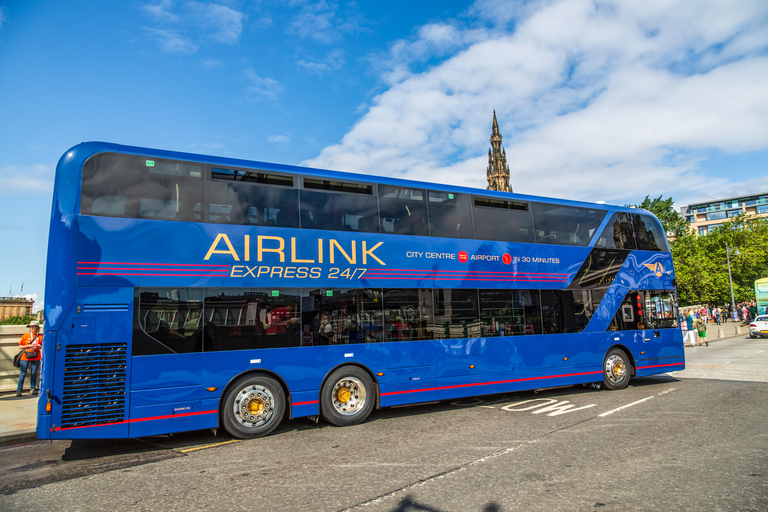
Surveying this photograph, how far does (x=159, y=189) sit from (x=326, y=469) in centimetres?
469

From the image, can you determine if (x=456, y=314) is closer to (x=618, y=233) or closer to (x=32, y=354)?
(x=618, y=233)

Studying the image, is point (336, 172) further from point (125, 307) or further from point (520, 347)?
point (520, 347)

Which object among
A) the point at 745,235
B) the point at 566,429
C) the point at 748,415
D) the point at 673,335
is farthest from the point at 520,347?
the point at 745,235

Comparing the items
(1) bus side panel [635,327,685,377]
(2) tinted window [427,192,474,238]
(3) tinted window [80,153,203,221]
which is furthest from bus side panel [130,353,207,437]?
(1) bus side panel [635,327,685,377]

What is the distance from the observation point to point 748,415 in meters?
8.01

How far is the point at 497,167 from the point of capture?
92.8 metres

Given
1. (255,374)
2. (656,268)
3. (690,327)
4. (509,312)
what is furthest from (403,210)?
(690,327)

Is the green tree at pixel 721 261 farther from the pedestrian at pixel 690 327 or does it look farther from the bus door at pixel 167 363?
the bus door at pixel 167 363

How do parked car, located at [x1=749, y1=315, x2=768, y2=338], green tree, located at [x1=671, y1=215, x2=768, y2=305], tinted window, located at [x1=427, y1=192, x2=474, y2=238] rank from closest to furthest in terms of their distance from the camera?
tinted window, located at [x1=427, y1=192, x2=474, y2=238] < parked car, located at [x1=749, y1=315, x2=768, y2=338] < green tree, located at [x1=671, y1=215, x2=768, y2=305]

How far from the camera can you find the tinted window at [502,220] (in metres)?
9.82

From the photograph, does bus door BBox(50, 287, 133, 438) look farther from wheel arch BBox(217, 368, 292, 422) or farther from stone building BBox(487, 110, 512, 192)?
stone building BBox(487, 110, 512, 192)

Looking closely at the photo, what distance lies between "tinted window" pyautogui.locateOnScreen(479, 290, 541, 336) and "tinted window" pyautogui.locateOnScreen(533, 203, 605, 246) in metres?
1.38

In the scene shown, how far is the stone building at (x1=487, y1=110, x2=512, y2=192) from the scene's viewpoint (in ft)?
299


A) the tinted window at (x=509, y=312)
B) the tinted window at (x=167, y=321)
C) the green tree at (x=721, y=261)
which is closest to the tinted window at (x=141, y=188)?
the tinted window at (x=167, y=321)
